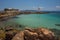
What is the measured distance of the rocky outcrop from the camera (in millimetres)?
3086

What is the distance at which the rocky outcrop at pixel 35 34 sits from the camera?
10.1 feet

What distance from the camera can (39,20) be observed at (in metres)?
3.23

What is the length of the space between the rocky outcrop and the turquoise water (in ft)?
0.38

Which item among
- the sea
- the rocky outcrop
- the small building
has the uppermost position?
the small building

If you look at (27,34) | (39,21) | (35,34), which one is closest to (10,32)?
(27,34)

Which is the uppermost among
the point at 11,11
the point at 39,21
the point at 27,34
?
the point at 11,11

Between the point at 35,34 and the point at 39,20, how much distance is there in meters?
0.34

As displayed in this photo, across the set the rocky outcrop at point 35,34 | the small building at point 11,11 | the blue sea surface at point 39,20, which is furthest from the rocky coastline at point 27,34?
the small building at point 11,11

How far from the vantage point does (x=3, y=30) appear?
10.6ft

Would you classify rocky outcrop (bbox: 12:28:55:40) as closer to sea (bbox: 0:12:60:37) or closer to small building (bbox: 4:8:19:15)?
sea (bbox: 0:12:60:37)

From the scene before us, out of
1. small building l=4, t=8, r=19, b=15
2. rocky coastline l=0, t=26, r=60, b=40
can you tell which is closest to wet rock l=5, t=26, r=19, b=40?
rocky coastline l=0, t=26, r=60, b=40

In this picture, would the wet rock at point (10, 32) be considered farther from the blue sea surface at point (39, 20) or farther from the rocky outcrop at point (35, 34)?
the blue sea surface at point (39, 20)

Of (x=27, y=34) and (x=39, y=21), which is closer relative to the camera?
(x=27, y=34)

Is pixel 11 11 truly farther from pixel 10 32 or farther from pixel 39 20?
pixel 39 20
